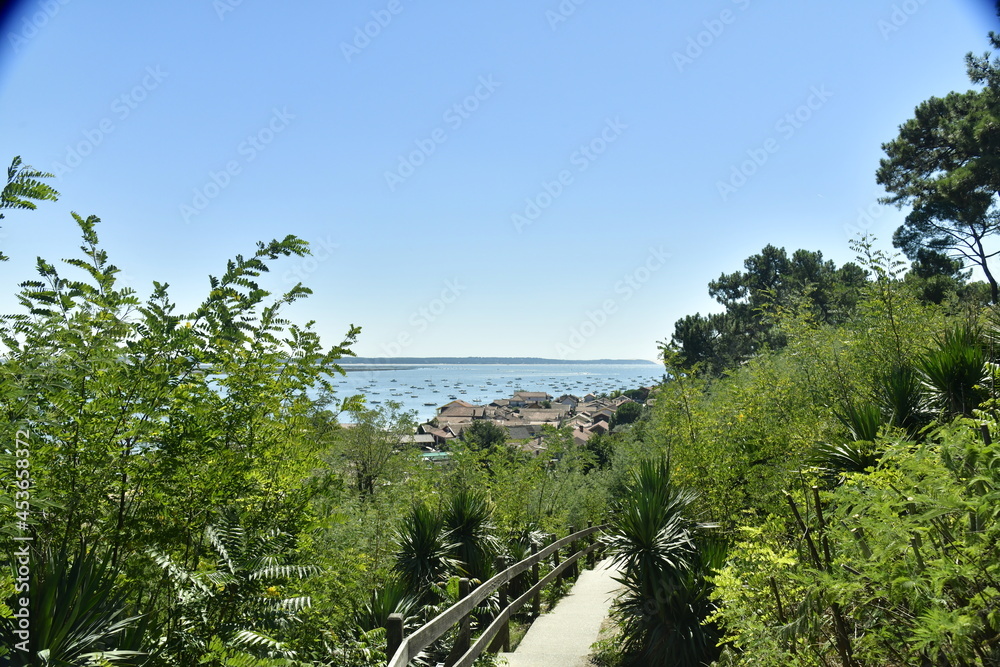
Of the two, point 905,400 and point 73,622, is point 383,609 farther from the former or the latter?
point 905,400

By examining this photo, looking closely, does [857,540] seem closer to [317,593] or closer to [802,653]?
[802,653]

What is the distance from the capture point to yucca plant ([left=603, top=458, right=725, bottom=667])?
6398 millimetres

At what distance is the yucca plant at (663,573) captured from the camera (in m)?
6.40

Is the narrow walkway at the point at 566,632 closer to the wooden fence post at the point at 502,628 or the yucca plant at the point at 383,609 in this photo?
the wooden fence post at the point at 502,628

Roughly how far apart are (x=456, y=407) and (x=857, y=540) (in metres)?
112

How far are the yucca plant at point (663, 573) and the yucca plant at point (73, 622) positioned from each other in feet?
17.1

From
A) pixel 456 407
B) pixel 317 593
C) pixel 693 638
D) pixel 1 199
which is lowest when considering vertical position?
pixel 693 638

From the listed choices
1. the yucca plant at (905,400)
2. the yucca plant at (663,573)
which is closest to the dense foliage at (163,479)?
the yucca plant at (663,573)

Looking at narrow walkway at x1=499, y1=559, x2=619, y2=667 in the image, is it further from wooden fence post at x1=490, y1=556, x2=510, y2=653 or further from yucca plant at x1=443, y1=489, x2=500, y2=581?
yucca plant at x1=443, y1=489, x2=500, y2=581

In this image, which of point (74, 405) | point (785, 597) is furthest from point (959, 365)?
point (74, 405)

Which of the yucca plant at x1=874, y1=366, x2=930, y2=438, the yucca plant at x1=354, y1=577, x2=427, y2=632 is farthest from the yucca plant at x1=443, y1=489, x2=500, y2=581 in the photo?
the yucca plant at x1=874, y1=366, x2=930, y2=438

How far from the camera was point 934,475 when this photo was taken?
6.93ft

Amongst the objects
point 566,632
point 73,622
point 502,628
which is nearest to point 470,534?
point 566,632

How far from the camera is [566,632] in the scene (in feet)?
26.7
